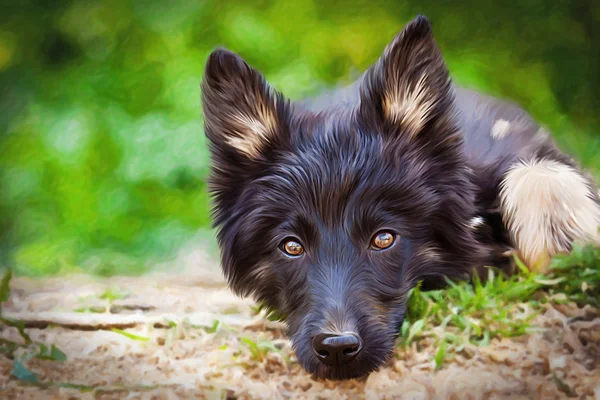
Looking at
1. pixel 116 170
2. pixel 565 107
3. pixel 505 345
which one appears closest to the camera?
pixel 505 345

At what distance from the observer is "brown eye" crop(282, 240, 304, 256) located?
262 centimetres

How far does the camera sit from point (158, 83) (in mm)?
4254

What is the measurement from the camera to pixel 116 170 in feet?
14.2

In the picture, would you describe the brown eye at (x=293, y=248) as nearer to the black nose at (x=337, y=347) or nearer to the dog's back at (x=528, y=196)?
the black nose at (x=337, y=347)

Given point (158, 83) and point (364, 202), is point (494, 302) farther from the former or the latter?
point (158, 83)

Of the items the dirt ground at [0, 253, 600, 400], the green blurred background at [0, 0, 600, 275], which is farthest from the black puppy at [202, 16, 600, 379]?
the green blurred background at [0, 0, 600, 275]

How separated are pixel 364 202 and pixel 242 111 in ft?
2.12

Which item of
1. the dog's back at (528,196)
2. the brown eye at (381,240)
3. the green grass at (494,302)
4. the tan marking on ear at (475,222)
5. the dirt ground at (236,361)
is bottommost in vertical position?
the dirt ground at (236,361)

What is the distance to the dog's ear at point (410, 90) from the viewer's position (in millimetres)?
2621

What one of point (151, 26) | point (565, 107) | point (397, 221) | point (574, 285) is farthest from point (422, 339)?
point (151, 26)

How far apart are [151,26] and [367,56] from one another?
128cm

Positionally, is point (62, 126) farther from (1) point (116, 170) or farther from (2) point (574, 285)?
(2) point (574, 285)

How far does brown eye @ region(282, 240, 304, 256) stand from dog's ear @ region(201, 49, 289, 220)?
1.10ft

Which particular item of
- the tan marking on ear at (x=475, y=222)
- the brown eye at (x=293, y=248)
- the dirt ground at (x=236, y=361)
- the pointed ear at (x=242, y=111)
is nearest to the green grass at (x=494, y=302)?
the dirt ground at (x=236, y=361)
